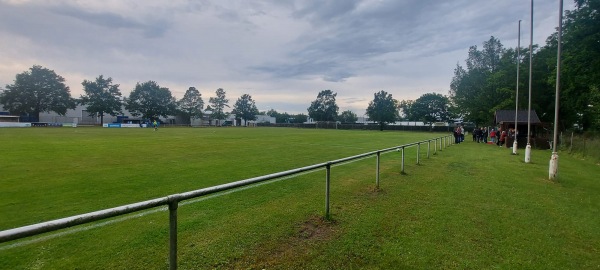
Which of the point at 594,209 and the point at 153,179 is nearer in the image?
the point at 594,209

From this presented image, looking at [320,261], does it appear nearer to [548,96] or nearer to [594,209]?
[594,209]

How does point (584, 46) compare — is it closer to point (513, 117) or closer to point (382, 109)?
point (513, 117)

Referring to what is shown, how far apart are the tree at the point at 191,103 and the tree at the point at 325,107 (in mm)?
48187

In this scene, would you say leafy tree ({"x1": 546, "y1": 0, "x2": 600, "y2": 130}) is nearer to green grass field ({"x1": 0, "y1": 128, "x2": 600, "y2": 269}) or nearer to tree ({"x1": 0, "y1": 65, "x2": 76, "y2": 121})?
green grass field ({"x1": 0, "y1": 128, "x2": 600, "y2": 269})

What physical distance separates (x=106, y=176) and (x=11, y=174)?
9.43 ft

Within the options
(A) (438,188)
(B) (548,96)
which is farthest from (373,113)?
(A) (438,188)

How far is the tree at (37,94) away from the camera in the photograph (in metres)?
71.5

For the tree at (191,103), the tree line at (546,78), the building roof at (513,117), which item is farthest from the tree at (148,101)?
the building roof at (513,117)

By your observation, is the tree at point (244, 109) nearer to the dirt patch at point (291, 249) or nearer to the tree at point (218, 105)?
the tree at point (218, 105)

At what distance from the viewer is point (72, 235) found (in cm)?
460

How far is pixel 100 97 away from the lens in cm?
8131

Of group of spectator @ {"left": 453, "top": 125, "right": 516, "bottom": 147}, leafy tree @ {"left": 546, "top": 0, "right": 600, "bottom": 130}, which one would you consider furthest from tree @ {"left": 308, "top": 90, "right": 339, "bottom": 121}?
leafy tree @ {"left": 546, "top": 0, "right": 600, "bottom": 130}

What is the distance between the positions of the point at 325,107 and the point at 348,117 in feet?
39.6

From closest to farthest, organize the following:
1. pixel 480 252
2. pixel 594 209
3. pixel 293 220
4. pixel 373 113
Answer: pixel 480 252 < pixel 293 220 < pixel 594 209 < pixel 373 113
